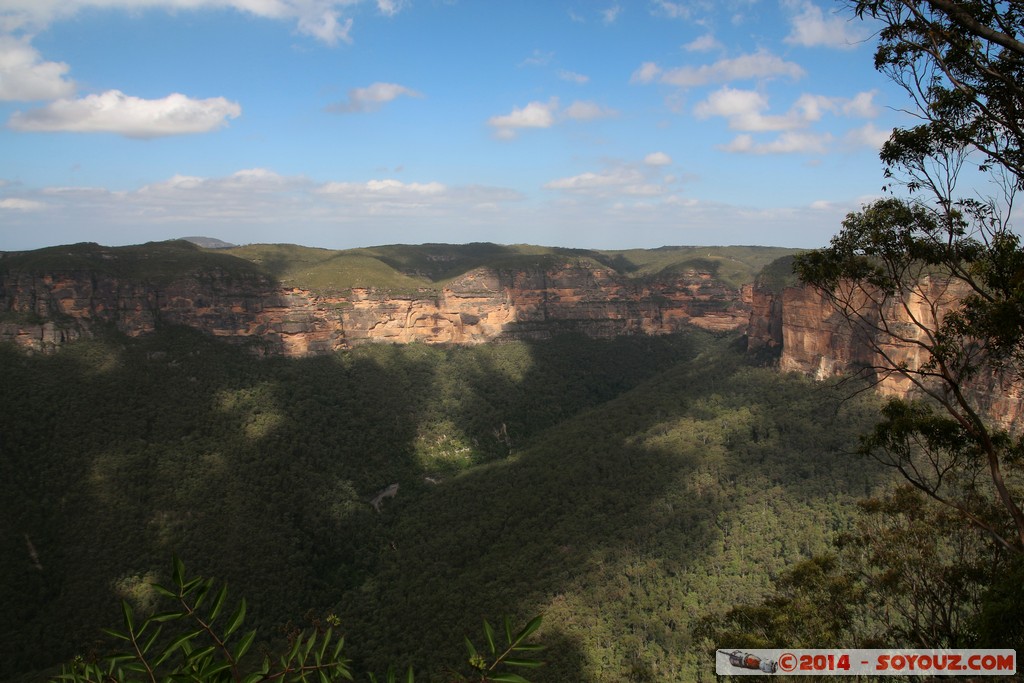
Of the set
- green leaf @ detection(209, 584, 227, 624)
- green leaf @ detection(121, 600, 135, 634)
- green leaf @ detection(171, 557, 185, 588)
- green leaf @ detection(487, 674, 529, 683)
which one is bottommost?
green leaf @ detection(487, 674, 529, 683)

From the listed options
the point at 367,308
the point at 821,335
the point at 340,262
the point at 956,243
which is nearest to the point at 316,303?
the point at 367,308

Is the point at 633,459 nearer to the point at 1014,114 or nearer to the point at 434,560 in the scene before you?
the point at 434,560

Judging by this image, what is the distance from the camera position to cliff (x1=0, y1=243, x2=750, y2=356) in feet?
145

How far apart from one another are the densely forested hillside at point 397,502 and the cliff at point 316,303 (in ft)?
7.82

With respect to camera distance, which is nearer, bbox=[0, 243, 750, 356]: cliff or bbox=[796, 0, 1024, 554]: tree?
bbox=[796, 0, 1024, 554]: tree

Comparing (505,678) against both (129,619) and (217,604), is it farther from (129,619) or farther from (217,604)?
(129,619)

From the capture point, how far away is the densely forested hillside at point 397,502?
24.4 meters

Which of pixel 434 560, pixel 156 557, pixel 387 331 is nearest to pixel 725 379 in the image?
pixel 434 560

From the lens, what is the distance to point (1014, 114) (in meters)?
9.45

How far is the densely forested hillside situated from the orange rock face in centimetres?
220

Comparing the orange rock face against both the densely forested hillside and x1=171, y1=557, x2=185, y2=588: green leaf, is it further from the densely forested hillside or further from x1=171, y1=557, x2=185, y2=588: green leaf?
x1=171, y1=557, x2=185, y2=588: green leaf

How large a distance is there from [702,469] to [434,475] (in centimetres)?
2099

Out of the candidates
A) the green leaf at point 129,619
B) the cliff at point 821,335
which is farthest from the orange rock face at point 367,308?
the green leaf at point 129,619

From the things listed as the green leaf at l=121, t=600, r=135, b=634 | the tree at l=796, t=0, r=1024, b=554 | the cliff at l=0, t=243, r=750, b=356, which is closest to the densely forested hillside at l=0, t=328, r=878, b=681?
the cliff at l=0, t=243, r=750, b=356
